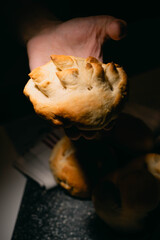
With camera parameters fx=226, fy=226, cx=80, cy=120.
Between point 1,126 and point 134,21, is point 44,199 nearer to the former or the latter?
point 1,126

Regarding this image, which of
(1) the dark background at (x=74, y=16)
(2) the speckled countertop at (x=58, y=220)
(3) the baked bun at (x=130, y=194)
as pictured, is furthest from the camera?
(2) the speckled countertop at (x=58, y=220)

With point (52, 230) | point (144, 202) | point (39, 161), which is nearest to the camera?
point (144, 202)

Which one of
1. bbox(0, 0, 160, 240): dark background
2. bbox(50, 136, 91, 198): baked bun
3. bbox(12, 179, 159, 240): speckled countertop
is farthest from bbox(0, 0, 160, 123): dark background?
bbox(12, 179, 159, 240): speckled countertop

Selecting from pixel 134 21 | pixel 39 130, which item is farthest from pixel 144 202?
pixel 39 130

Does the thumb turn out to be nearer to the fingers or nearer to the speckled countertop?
the fingers

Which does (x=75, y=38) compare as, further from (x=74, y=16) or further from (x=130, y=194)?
(x=130, y=194)

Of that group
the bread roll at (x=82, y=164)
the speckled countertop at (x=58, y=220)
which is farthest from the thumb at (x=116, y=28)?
the speckled countertop at (x=58, y=220)

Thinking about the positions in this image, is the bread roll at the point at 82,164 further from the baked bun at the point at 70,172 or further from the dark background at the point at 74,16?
the dark background at the point at 74,16

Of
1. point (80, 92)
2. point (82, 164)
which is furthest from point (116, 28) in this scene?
point (82, 164)
